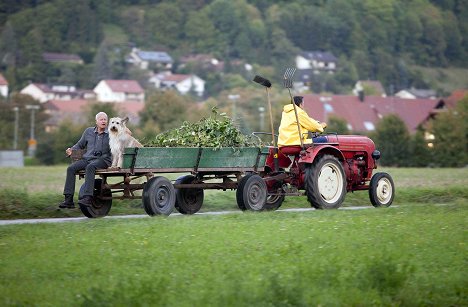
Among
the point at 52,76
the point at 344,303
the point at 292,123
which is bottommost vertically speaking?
the point at 344,303

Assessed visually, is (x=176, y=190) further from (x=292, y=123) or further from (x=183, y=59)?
(x=183, y=59)

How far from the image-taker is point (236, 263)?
42.5 ft

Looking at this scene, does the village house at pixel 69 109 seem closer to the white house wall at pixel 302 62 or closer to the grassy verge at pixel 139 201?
the white house wall at pixel 302 62

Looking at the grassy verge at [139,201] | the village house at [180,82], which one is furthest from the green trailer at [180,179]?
the village house at [180,82]

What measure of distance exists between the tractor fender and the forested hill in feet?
439

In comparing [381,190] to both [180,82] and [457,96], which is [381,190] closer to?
[457,96]

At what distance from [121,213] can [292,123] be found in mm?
3784

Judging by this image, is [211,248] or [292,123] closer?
[211,248]

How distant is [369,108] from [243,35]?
6215 centimetres

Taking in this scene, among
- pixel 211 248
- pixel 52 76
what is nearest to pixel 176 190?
pixel 211 248

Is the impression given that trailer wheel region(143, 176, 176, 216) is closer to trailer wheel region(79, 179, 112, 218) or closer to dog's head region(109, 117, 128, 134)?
dog's head region(109, 117, 128, 134)

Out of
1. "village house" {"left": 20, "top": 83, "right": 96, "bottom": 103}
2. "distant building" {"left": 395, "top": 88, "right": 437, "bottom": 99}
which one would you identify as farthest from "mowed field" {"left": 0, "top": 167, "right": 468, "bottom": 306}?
"village house" {"left": 20, "top": 83, "right": 96, "bottom": 103}

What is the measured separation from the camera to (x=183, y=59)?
19200cm

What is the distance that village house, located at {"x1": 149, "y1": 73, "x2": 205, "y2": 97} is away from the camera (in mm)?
170512
